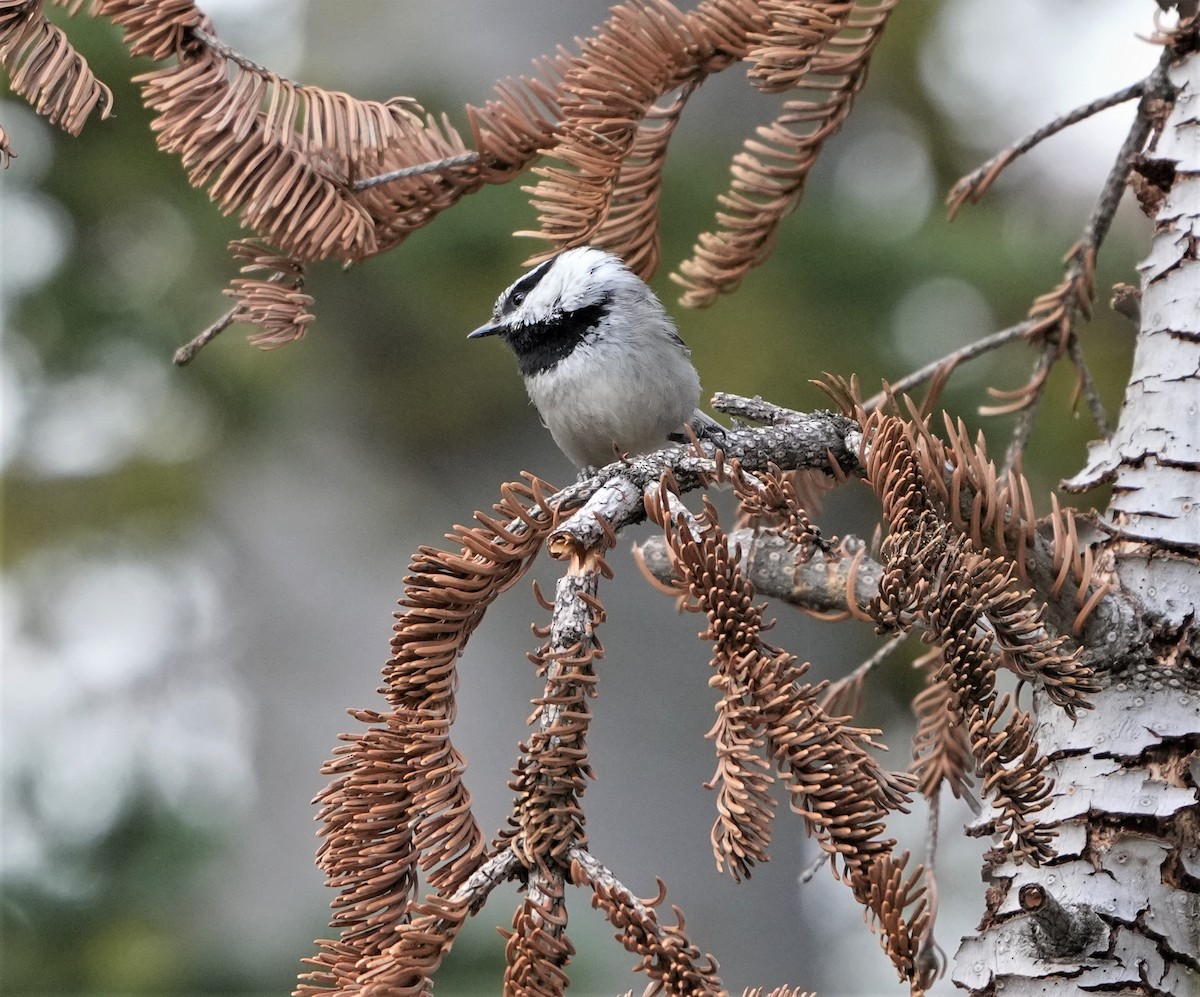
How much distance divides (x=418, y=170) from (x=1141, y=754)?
0.94 metres

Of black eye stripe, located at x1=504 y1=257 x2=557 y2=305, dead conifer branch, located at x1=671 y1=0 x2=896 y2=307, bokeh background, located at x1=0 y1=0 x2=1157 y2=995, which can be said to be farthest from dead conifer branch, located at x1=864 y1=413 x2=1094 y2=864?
bokeh background, located at x1=0 y1=0 x2=1157 y2=995

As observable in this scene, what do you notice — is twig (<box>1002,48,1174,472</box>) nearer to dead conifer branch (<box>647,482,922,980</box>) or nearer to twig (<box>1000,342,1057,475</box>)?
twig (<box>1000,342,1057,475</box>)

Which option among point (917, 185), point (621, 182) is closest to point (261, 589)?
point (917, 185)

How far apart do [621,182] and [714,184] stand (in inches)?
101

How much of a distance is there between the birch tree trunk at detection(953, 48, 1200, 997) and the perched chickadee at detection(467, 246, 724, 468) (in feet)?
3.31

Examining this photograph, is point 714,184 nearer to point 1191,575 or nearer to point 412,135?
point 412,135

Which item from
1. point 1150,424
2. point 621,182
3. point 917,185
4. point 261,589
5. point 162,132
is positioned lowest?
Answer: point 1150,424

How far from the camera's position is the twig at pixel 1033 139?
1473mm

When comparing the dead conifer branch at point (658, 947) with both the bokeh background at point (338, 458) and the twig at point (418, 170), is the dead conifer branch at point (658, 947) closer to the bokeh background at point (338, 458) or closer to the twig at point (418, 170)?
the twig at point (418, 170)

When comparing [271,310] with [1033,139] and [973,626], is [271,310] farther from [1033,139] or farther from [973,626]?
[1033,139]

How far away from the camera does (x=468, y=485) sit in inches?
180

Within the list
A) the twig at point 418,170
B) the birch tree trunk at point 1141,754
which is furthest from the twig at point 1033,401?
the twig at point 418,170

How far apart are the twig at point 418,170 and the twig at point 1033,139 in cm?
63

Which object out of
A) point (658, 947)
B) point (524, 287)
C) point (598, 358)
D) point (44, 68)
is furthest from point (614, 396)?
point (658, 947)
